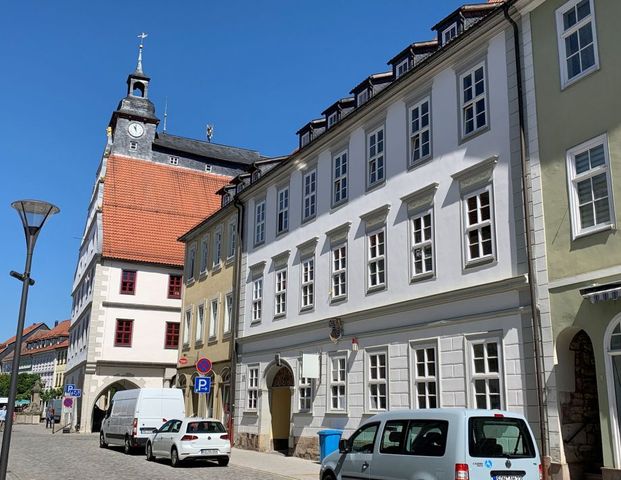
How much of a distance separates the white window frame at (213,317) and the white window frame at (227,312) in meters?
0.99

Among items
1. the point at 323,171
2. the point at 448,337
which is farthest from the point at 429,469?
the point at 323,171

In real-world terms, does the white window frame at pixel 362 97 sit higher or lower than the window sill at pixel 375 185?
higher

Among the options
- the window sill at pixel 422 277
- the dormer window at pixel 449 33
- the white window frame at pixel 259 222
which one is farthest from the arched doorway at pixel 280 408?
the dormer window at pixel 449 33

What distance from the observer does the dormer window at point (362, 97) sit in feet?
77.3

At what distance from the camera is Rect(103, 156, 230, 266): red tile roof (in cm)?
4769

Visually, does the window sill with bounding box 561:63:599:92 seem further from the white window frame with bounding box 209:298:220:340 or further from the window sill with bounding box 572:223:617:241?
the white window frame with bounding box 209:298:220:340

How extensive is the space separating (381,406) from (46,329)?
5220 inches

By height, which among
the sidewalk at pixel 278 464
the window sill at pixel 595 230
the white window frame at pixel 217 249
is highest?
the white window frame at pixel 217 249

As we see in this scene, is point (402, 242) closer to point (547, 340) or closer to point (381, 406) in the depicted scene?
point (381, 406)

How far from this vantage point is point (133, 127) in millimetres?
61625

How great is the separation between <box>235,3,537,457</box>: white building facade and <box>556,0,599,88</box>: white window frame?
5.10ft

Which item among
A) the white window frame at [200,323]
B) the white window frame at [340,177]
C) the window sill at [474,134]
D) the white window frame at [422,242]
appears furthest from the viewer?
the white window frame at [200,323]

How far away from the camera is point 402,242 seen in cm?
1989

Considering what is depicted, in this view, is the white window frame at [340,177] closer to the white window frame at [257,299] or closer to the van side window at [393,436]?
the white window frame at [257,299]
